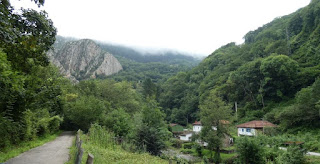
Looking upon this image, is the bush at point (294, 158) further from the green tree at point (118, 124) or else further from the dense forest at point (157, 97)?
the green tree at point (118, 124)

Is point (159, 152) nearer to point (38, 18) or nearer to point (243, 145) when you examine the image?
point (243, 145)

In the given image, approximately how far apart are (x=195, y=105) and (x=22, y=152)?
5971 cm

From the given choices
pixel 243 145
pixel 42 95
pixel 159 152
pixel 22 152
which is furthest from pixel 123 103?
pixel 42 95

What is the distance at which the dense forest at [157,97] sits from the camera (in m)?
6.74

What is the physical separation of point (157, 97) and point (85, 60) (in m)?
42.1

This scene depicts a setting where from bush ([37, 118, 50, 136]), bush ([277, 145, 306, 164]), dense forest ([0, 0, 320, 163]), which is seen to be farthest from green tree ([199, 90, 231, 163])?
bush ([37, 118, 50, 136])

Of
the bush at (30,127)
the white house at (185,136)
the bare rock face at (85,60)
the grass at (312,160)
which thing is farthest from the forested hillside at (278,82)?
the bare rock face at (85,60)

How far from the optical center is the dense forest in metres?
6.74

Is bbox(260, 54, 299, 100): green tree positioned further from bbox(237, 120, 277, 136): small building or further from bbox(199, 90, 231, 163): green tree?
bbox(199, 90, 231, 163): green tree

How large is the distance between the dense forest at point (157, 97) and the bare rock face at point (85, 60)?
22.1 metres

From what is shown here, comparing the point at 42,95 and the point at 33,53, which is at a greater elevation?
the point at 33,53

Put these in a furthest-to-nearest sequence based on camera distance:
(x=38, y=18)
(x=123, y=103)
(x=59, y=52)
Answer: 1. (x=59, y=52)
2. (x=123, y=103)
3. (x=38, y=18)

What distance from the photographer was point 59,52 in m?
97.1

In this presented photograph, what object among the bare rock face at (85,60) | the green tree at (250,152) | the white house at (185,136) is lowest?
the white house at (185,136)
